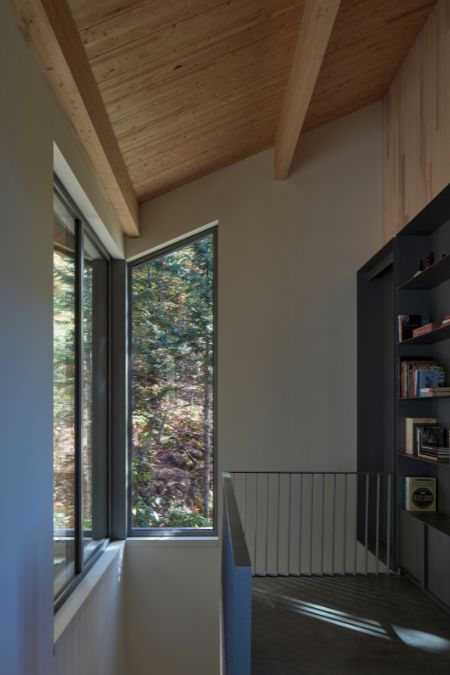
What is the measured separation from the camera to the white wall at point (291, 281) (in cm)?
486

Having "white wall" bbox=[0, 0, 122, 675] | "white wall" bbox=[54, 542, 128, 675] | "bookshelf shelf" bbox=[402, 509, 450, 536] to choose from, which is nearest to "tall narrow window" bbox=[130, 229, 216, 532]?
"white wall" bbox=[54, 542, 128, 675]

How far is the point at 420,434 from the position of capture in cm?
357

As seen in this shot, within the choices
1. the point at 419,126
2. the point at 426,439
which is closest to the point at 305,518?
the point at 426,439

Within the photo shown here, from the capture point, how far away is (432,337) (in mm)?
3473

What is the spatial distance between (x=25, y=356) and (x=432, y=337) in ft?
8.23

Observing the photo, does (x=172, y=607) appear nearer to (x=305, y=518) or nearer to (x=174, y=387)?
(x=305, y=518)

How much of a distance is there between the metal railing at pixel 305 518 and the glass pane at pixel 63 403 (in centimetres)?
175

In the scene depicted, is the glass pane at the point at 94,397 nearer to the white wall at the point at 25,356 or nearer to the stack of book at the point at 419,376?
the white wall at the point at 25,356

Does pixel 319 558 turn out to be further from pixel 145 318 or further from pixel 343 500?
pixel 145 318

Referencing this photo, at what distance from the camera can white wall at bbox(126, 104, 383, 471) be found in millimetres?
4855

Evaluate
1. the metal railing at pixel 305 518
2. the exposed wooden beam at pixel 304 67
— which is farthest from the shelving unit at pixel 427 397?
the exposed wooden beam at pixel 304 67

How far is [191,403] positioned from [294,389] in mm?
969

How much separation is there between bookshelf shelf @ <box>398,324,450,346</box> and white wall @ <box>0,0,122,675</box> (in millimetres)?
2208

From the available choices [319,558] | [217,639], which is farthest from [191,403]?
[217,639]
